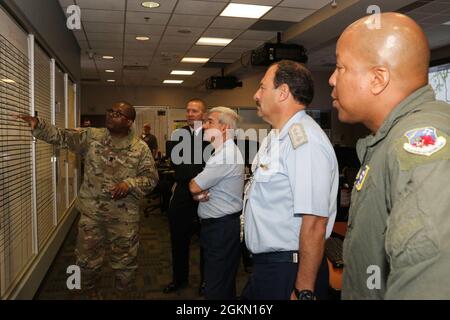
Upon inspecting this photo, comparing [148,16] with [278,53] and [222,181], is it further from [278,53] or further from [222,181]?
[222,181]

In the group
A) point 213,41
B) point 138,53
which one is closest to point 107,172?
point 213,41

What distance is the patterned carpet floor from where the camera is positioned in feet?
10.8

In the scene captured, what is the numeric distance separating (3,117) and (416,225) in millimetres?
2550

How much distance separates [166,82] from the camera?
12.3m

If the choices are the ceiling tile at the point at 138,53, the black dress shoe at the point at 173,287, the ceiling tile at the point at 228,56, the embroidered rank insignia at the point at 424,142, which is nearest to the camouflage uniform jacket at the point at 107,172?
the black dress shoe at the point at 173,287

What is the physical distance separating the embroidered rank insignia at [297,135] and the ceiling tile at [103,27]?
16.4ft

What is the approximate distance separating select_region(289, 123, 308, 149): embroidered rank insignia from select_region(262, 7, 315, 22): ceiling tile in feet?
13.2

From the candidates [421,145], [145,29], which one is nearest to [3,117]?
[421,145]

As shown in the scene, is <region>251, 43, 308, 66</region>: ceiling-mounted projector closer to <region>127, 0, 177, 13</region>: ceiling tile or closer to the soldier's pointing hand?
<region>127, 0, 177, 13</region>: ceiling tile

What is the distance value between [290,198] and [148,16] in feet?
15.0

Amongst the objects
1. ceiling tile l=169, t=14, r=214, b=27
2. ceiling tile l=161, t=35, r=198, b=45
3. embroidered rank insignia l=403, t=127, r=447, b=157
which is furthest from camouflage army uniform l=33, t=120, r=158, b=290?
ceiling tile l=161, t=35, r=198, b=45

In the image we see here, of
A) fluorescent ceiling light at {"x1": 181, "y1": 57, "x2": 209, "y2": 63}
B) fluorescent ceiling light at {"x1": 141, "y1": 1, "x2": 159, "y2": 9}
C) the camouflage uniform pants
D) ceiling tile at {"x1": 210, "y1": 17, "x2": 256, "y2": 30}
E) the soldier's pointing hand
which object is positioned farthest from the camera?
fluorescent ceiling light at {"x1": 181, "y1": 57, "x2": 209, "y2": 63}

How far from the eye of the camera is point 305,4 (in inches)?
195
